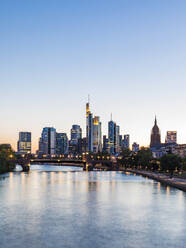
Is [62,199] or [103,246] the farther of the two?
[62,199]

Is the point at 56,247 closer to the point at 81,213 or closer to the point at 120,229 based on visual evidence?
the point at 120,229

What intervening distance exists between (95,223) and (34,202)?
21529 mm

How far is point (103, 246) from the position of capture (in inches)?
1394

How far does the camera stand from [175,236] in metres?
39.3

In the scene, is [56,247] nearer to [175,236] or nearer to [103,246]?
[103,246]

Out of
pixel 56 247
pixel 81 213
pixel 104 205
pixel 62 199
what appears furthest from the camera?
pixel 62 199

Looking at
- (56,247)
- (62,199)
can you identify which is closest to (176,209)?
(62,199)

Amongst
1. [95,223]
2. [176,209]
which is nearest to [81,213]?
[95,223]

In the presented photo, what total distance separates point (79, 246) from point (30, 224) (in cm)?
1159

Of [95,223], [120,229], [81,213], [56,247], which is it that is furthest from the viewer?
[81,213]

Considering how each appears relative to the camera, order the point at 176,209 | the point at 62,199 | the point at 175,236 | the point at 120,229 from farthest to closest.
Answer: the point at 62,199 < the point at 176,209 < the point at 120,229 < the point at 175,236

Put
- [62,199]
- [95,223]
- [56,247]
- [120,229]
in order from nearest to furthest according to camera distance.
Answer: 1. [56,247]
2. [120,229]
3. [95,223]
4. [62,199]

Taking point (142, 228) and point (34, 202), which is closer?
point (142, 228)

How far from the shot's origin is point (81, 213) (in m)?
53.6
